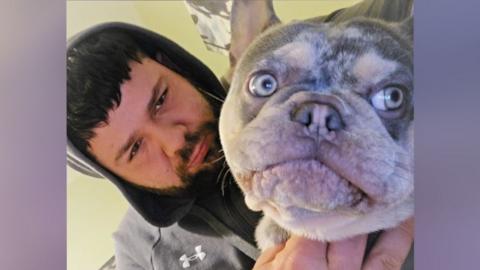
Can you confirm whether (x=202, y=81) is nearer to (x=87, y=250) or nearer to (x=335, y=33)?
(x=335, y=33)

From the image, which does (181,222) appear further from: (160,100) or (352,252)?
(352,252)

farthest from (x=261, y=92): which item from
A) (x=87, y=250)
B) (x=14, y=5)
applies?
(x=14, y=5)

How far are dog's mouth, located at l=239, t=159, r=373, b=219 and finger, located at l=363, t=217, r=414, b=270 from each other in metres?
0.09

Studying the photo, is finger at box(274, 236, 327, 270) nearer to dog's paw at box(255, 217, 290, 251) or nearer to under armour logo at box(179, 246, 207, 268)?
dog's paw at box(255, 217, 290, 251)

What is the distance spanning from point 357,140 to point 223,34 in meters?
0.41

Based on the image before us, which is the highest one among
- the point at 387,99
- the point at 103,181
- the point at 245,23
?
the point at 245,23

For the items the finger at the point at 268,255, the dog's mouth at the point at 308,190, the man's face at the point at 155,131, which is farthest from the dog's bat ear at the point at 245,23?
the finger at the point at 268,255

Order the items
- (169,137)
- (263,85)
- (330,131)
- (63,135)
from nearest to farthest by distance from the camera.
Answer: (330,131) → (263,85) → (169,137) → (63,135)

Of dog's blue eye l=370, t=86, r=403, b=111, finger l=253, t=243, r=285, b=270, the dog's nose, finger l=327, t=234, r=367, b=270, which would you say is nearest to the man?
finger l=253, t=243, r=285, b=270

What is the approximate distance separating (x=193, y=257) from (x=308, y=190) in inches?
13.3

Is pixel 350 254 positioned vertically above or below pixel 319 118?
below

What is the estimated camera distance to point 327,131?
1.23 m

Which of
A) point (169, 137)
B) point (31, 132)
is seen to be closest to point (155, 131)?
point (169, 137)

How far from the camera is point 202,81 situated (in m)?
1.41
